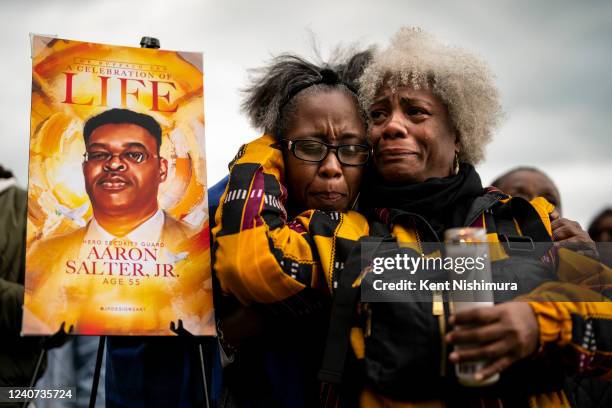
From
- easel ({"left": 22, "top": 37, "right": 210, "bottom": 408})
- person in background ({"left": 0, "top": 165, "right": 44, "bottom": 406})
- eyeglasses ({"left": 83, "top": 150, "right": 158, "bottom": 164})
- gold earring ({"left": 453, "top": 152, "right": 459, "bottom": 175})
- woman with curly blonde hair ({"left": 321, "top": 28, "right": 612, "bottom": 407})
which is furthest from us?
person in background ({"left": 0, "top": 165, "right": 44, "bottom": 406})

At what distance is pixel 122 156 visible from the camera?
2760mm

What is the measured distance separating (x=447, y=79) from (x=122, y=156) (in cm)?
130

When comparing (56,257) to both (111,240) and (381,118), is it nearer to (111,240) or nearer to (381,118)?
(111,240)

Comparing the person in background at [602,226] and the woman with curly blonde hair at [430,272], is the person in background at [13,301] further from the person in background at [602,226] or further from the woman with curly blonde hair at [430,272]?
the person in background at [602,226]

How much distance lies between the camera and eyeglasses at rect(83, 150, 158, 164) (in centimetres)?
272

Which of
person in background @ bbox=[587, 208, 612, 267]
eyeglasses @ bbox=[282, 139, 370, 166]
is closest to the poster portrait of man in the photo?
eyeglasses @ bbox=[282, 139, 370, 166]

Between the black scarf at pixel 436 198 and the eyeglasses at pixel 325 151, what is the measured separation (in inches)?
5.8

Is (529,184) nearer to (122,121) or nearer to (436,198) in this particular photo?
(436,198)

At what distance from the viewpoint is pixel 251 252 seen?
2.51 metres

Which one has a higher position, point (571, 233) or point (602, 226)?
point (602, 226)

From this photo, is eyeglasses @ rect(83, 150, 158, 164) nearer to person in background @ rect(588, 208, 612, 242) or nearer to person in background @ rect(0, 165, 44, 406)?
person in background @ rect(0, 165, 44, 406)

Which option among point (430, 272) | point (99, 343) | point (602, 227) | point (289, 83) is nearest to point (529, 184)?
point (602, 227)

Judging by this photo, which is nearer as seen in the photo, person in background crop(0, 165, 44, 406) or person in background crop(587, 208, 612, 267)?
person in background crop(0, 165, 44, 406)

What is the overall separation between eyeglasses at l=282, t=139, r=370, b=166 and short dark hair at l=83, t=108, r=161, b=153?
54 centimetres
